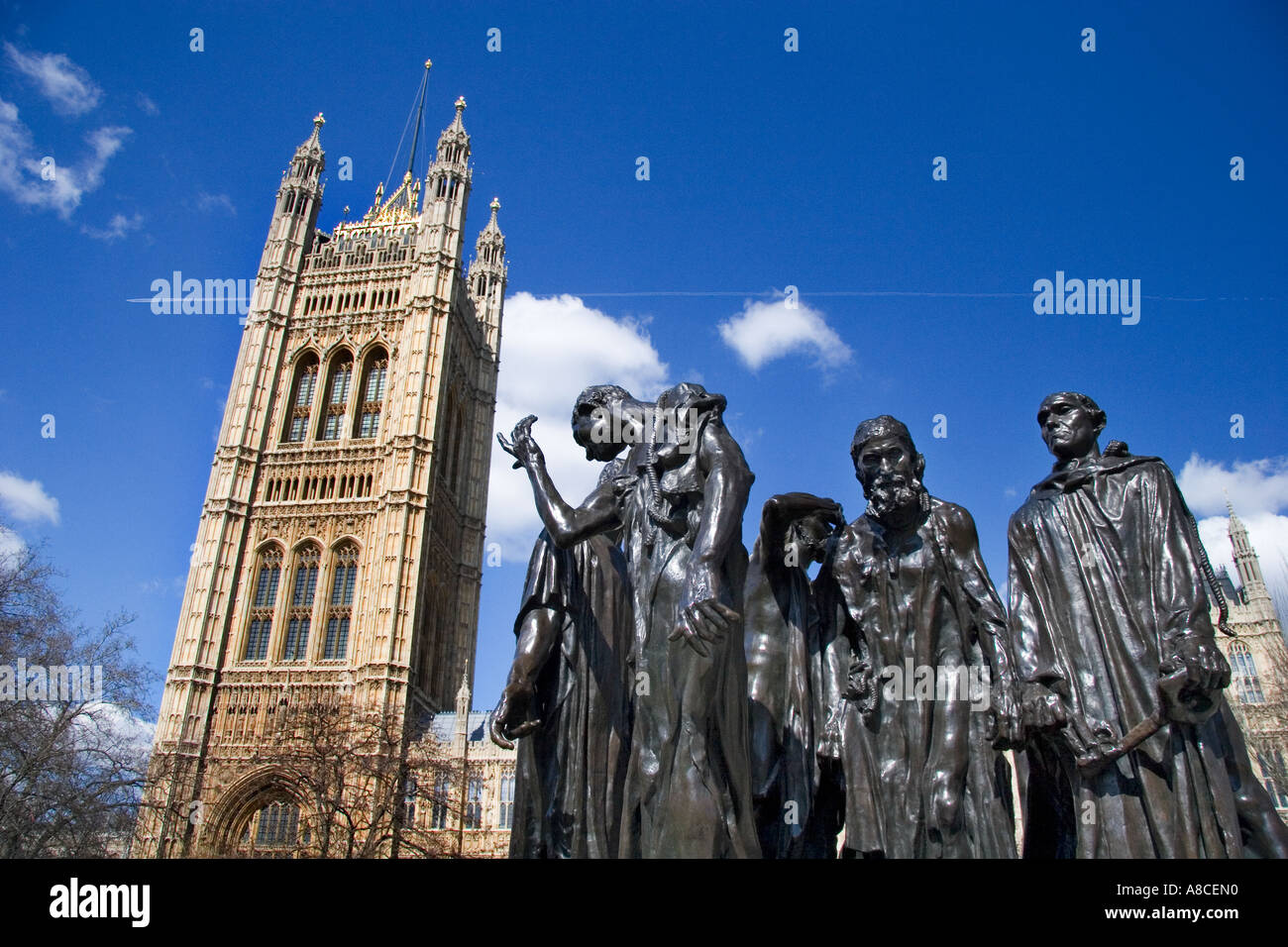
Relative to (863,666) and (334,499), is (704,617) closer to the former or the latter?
(863,666)

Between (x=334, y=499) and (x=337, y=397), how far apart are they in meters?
7.27

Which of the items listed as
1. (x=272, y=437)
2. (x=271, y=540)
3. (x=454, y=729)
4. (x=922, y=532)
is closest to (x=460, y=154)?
(x=272, y=437)

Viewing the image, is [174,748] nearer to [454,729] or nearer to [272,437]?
[454,729]

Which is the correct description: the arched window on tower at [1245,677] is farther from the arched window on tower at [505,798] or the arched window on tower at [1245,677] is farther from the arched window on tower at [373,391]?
the arched window on tower at [373,391]

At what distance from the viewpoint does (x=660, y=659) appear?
4.13 m

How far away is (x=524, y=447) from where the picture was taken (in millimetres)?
4797

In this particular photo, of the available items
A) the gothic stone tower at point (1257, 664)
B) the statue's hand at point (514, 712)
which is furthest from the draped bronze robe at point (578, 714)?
the gothic stone tower at point (1257, 664)

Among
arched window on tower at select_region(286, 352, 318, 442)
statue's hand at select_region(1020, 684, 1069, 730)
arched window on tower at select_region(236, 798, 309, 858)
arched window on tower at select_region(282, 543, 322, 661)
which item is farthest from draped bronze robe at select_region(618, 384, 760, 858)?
arched window on tower at select_region(286, 352, 318, 442)

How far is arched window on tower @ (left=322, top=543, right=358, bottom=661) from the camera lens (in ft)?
166

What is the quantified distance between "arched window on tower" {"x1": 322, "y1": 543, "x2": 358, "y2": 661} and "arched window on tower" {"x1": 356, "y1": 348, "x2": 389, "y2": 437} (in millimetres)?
7629

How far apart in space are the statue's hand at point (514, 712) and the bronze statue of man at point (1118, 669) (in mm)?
2153

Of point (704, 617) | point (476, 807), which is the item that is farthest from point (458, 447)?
point (704, 617)
